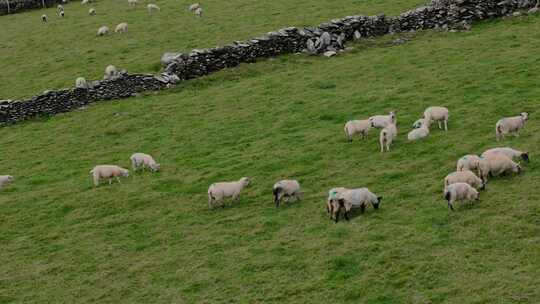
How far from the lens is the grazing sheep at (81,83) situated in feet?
109

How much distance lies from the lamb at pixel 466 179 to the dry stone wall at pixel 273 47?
19692 mm

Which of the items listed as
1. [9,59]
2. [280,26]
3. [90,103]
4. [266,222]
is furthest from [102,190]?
[9,59]

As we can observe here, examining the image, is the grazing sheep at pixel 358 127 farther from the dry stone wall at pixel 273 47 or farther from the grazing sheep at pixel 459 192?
the dry stone wall at pixel 273 47

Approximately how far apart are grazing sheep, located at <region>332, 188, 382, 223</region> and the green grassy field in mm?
358

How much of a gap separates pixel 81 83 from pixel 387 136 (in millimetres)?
19724

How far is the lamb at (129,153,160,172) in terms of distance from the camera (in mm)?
23344

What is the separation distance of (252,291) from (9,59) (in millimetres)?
34856

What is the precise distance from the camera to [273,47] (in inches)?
1422

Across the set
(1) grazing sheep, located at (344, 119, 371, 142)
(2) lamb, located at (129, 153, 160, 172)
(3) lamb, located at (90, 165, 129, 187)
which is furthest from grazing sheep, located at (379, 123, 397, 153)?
(3) lamb, located at (90, 165, 129, 187)

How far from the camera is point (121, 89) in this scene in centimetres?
3356

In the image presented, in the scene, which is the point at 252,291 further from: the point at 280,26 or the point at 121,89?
the point at 280,26

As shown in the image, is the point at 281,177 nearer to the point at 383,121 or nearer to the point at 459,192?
the point at 383,121

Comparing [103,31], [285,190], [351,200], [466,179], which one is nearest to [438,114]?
[466,179]

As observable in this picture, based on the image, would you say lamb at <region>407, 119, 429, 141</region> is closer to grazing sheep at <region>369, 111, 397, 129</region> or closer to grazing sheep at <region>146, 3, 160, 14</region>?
grazing sheep at <region>369, 111, 397, 129</region>
